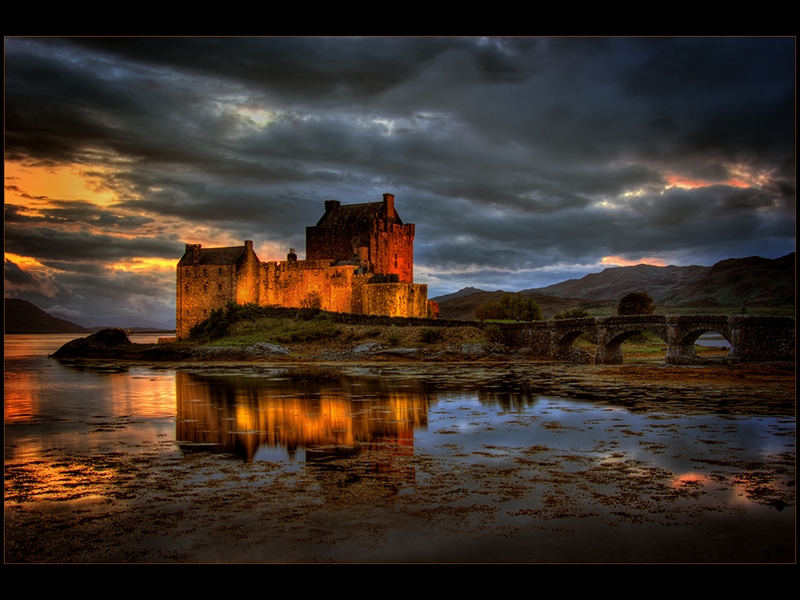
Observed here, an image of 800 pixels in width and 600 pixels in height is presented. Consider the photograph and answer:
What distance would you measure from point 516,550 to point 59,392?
22.7m

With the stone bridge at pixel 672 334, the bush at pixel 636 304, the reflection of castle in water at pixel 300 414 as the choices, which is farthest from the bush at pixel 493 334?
the reflection of castle in water at pixel 300 414

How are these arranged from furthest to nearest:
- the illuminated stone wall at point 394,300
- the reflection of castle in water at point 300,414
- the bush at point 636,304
→ the bush at point 636,304 → the illuminated stone wall at point 394,300 → the reflection of castle in water at point 300,414

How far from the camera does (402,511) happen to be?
26.1ft

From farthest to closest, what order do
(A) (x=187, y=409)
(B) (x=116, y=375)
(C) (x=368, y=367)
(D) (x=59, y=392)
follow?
(C) (x=368, y=367)
(B) (x=116, y=375)
(D) (x=59, y=392)
(A) (x=187, y=409)

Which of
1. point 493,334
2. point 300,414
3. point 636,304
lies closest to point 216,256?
point 493,334

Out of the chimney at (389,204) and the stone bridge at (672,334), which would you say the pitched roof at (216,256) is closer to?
the chimney at (389,204)

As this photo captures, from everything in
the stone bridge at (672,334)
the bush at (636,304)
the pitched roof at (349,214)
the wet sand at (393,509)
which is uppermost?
the pitched roof at (349,214)

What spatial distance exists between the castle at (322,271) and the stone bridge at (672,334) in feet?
30.2

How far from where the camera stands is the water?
270 inches

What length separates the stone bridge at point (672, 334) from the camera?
29.5 meters

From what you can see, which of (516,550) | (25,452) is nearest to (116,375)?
(25,452)

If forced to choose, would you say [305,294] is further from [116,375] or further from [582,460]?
[582,460]

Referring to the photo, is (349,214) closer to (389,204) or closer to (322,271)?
(389,204)

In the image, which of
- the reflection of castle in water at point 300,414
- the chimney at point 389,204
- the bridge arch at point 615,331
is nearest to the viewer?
the reflection of castle in water at point 300,414
